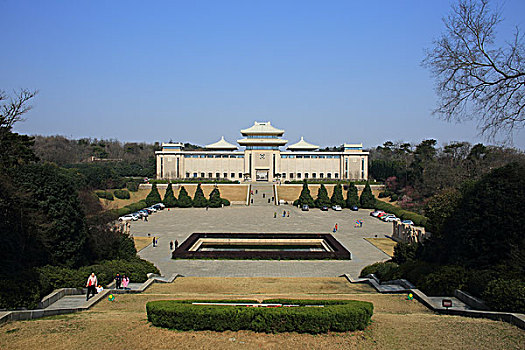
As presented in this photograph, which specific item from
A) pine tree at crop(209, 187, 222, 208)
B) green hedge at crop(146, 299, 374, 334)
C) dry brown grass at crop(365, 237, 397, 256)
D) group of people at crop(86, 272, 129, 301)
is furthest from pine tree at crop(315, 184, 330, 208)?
green hedge at crop(146, 299, 374, 334)

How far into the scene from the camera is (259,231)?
29.8 meters

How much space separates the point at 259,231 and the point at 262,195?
23.2 meters

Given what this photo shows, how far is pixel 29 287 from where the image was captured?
9.58 m

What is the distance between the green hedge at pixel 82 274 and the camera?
10.9 metres

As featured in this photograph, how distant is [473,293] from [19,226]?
12.4m

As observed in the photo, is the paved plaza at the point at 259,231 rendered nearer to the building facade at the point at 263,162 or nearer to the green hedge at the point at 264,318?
the green hedge at the point at 264,318

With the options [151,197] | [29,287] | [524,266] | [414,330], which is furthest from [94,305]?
[151,197]

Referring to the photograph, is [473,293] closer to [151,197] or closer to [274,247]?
[274,247]

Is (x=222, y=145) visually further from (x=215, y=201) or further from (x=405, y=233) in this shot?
(x=405, y=233)

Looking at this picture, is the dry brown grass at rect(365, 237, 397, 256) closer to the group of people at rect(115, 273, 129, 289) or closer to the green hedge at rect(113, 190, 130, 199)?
the group of people at rect(115, 273, 129, 289)

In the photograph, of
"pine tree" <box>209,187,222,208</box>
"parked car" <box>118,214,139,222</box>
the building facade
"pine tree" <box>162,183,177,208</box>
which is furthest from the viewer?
the building facade

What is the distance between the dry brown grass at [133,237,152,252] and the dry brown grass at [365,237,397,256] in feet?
46.9

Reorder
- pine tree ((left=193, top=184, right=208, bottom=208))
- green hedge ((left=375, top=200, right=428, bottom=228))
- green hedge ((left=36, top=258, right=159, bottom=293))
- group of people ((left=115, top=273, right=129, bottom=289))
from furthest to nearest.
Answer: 1. pine tree ((left=193, top=184, right=208, bottom=208))
2. green hedge ((left=375, top=200, right=428, bottom=228))
3. group of people ((left=115, top=273, right=129, bottom=289))
4. green hedge ((left=36, top=258, right=159, bottom=293))

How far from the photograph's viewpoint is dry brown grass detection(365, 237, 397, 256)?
2420 cm
